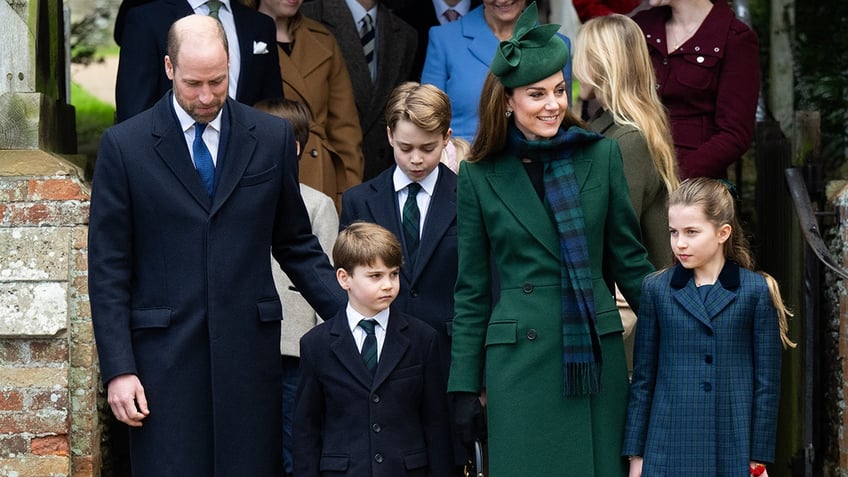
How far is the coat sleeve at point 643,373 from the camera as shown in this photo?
4.74 meters

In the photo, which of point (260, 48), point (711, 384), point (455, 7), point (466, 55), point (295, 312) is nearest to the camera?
point (711, 384)

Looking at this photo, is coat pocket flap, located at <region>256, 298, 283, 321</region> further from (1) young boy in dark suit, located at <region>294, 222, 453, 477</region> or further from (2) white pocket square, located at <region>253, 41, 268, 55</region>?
(2) white pocket square, located at <region>253, 41, 268, 55</region>

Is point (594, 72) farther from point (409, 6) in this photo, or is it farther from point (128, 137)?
point (409, 6)

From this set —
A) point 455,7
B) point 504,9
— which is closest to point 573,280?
point 504,9

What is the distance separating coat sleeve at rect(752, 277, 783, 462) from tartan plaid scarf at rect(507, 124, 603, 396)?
49 centimetres

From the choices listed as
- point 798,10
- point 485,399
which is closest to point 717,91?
point 485,399

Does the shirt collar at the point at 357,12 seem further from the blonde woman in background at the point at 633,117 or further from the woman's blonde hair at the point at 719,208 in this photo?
the woman's blonde hair at the point at 719,208

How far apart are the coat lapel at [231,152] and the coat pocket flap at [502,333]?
3.06 ft

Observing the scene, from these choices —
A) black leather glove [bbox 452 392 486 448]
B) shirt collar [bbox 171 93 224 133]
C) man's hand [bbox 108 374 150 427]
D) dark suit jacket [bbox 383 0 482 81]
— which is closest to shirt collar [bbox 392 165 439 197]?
shirt collar [bbox 171 93 224 133]

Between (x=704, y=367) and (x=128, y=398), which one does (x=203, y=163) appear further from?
(x=704, y=367)

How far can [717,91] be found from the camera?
21.5ft

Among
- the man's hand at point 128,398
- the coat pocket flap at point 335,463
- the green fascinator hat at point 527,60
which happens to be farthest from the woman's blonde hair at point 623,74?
the man's hand at point 128,398

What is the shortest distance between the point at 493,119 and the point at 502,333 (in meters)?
0.68

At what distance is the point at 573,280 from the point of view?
4609mm
